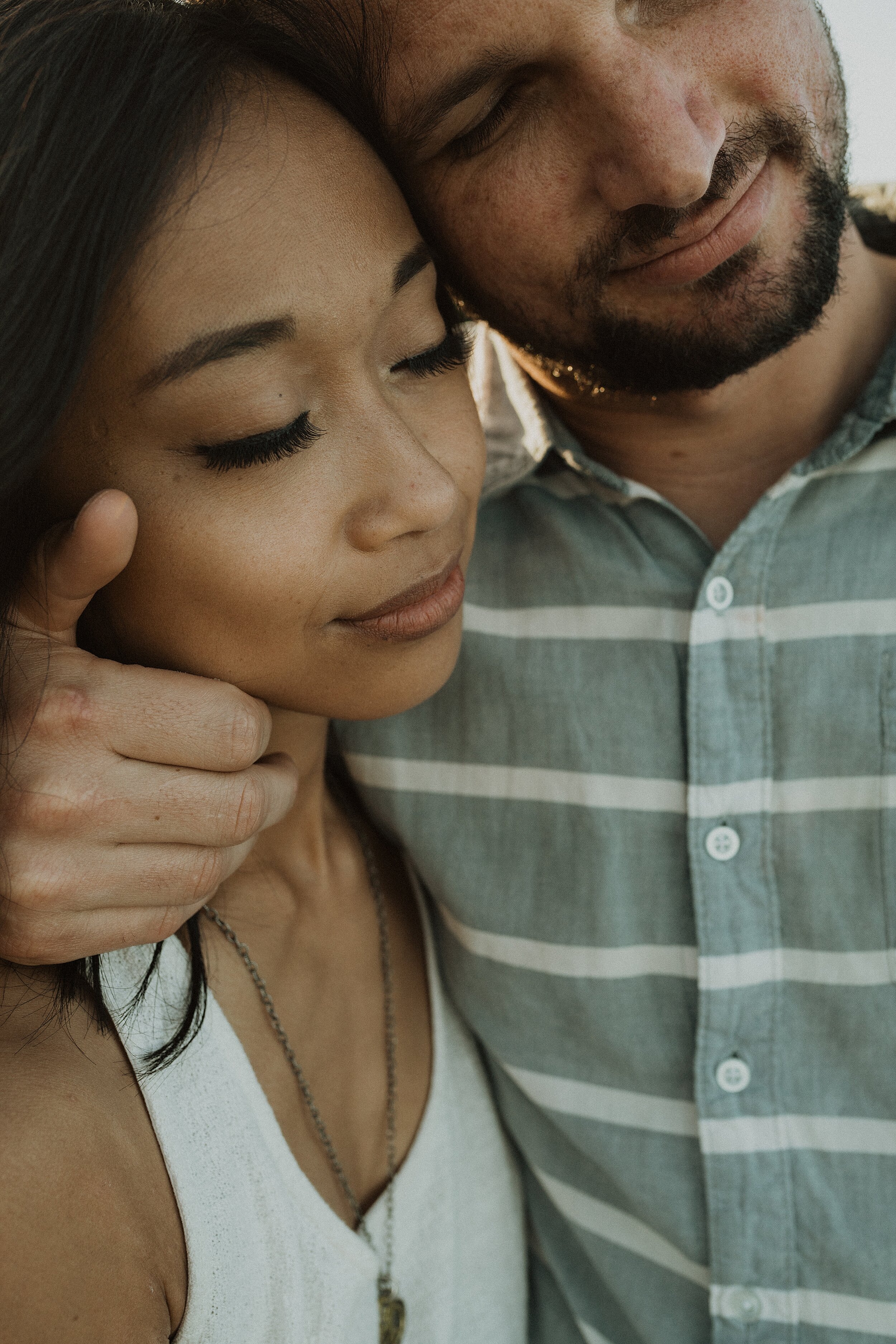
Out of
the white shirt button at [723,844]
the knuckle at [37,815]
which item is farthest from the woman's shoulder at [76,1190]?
the white shirt button at [723,844]

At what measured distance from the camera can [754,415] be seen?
1.57 metres

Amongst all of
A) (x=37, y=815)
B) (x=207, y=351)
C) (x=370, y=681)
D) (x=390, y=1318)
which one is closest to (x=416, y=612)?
(x=370, y=681)

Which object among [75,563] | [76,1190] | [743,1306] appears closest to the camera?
[76,1190]

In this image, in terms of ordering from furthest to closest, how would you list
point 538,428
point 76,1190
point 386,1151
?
point 538,428 → point 386,1151 → point 76,1190

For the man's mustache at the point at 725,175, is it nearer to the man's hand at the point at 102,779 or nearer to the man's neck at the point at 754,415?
the man's neck at the point at 754,415

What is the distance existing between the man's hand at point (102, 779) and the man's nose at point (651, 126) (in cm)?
74

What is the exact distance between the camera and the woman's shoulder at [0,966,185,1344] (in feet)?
3.08

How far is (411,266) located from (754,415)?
23.2 inches

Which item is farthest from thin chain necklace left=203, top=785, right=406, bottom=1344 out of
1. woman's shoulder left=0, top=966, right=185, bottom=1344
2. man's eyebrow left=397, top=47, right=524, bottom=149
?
man's eyebrow left=397, top=47, right=524, bottom=149

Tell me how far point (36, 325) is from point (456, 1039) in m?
1.15

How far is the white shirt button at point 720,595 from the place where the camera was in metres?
1.43

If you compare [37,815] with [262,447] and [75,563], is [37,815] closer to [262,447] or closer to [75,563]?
[75,563]

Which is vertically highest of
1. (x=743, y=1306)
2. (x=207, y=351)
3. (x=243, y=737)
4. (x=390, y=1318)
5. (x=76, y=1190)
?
(x=207, y=351)

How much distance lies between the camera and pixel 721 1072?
1.37 metres
